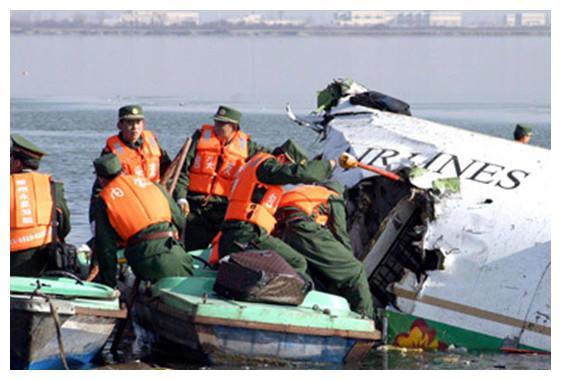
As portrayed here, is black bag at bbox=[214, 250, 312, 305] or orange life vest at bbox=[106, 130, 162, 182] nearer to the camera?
black bag at bbox=[214, 250, 312, 305]

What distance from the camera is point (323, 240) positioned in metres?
13.1

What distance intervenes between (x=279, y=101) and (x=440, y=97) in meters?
3.70

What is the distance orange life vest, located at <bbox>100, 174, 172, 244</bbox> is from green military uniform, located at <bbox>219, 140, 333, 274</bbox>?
0.70 m

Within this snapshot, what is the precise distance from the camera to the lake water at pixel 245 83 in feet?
95.1

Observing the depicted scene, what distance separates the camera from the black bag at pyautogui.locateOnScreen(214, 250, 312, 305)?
39.9 ft

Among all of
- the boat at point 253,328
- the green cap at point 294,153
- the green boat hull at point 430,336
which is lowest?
the green boat hull at point 430,336

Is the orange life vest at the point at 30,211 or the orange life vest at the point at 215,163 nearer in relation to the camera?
the orange life vest at the point at 30,211

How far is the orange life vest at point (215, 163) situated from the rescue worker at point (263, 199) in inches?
67.5

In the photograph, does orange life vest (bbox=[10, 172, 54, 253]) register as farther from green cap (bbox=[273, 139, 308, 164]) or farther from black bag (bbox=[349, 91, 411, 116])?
black bag (bbox=[349, 91, 411, 116])

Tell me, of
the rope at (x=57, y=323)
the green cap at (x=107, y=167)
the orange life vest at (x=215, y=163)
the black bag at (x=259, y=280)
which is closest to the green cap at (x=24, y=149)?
the green cap at (x=107, y=167)

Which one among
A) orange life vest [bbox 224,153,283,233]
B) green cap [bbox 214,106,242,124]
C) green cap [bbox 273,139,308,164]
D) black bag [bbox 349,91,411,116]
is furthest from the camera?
black bag [bbox 349,91,411,116]

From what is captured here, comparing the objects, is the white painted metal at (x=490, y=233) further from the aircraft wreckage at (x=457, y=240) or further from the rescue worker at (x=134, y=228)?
the rescue worker at (x=134, y=228)

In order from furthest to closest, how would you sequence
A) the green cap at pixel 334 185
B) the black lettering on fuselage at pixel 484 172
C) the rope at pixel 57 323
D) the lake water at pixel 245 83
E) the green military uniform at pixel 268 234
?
the lake water at pixel 245 83, the black lettering on fuselage at pixel 484 172, the green cap at pixel 334 185, the green military uniform at pixel 268 234, the rope at pixel 57 323

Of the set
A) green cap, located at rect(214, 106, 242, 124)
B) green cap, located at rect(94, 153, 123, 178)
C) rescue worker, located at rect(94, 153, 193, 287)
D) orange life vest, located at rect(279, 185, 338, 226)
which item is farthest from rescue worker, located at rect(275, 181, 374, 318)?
green cap, located at rect(214, 106, 242, 124)
